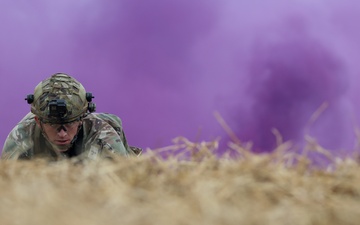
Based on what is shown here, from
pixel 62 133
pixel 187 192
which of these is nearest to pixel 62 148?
pixel 62 133

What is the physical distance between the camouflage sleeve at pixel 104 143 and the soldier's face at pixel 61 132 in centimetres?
27

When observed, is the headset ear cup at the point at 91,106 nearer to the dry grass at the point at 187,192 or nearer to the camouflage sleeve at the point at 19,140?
the camouflage sleeve at the point at 19,140

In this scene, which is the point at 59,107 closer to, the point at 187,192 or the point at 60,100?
the point at 60,100

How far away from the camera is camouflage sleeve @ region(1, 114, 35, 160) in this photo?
324 inches

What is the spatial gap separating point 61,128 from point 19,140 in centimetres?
82

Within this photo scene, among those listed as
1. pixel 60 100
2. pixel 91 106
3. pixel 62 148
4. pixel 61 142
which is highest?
pixel 91 106

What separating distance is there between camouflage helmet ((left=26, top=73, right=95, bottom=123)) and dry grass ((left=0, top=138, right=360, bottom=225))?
3.30 meters

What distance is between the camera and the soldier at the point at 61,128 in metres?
7.86

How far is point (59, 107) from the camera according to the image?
25.4ft

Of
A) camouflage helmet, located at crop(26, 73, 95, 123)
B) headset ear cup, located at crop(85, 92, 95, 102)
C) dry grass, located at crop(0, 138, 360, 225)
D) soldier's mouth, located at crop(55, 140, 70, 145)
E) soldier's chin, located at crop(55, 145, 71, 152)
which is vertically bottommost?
dry grass, located at crop(0, 138, 360, 225)

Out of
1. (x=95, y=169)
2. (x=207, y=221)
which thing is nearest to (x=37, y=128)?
(x=95, y=169)

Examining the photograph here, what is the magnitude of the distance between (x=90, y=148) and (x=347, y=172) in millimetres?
4848

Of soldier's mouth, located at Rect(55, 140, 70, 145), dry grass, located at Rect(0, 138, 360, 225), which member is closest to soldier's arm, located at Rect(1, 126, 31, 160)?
soldier's mouth, located at Rect(55, 140, 70, 145)

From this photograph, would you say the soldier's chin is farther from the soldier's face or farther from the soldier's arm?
the soldier's arm
